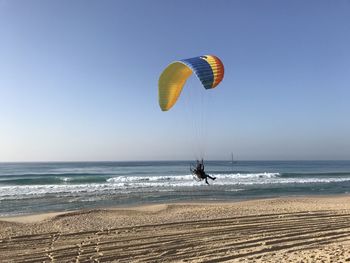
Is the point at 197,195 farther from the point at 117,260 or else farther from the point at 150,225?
the point at 117,260

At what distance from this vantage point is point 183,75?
11.5m

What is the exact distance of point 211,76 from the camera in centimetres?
1012

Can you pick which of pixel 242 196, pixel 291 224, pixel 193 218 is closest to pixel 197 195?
A: pixel 242 196

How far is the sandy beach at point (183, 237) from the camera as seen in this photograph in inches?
335

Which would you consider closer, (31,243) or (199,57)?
(31,243)

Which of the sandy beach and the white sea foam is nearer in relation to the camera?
the sandy beach

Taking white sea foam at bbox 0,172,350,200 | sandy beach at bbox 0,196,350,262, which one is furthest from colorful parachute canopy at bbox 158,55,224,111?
white sea foam at bbox 0,172,350,200

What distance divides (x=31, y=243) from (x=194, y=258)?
15.2 ft

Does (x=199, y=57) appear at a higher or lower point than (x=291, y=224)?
higher

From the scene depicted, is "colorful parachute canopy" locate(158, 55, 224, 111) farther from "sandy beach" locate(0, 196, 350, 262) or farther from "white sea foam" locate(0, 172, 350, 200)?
"white sea foam" locate(0, 172, 350, 200)

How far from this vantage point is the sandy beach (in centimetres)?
852

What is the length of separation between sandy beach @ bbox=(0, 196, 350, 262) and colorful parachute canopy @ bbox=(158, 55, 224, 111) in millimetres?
4012

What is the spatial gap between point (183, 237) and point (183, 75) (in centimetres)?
482

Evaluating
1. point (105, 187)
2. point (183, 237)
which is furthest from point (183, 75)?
point (105, 187)
